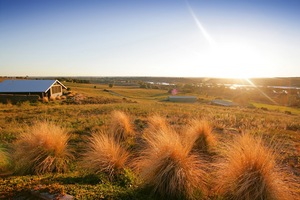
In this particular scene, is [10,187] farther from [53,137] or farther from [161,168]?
[161,168]

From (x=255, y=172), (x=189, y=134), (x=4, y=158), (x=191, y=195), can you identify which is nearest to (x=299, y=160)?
(x=189, y=134)

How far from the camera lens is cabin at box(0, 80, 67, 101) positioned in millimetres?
36875

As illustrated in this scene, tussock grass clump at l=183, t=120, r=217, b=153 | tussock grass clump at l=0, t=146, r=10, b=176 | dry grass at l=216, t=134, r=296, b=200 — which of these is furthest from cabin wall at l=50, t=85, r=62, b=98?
dry grass at l=216, t=134, r=296, b=200

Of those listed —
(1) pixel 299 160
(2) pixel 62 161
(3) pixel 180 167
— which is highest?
(3) pixel 180 167

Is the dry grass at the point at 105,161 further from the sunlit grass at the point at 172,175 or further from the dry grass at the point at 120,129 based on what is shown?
the dry grass at the point at 120,129

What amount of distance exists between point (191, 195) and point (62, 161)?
2895mm

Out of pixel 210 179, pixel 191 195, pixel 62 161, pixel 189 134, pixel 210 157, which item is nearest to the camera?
pixel 191 195

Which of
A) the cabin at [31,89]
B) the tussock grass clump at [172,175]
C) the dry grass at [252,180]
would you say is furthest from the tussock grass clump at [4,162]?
the cabin at [31,89]

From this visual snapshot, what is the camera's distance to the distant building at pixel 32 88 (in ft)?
121

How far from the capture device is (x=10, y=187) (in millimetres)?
3488

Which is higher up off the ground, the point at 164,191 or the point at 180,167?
the point at 180,167

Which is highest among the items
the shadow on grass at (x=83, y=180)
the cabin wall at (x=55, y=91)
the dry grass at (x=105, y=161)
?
the dry grass at (x=105, y=161)

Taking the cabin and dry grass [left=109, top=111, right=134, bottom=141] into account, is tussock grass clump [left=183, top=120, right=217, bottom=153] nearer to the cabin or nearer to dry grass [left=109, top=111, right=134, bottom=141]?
dry grass [left=109, top=111, right=134, bottom=141]

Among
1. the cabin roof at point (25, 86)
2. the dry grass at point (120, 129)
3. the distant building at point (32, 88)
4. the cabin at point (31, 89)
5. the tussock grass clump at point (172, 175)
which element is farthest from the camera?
the cabin roof at point (25, 86)
